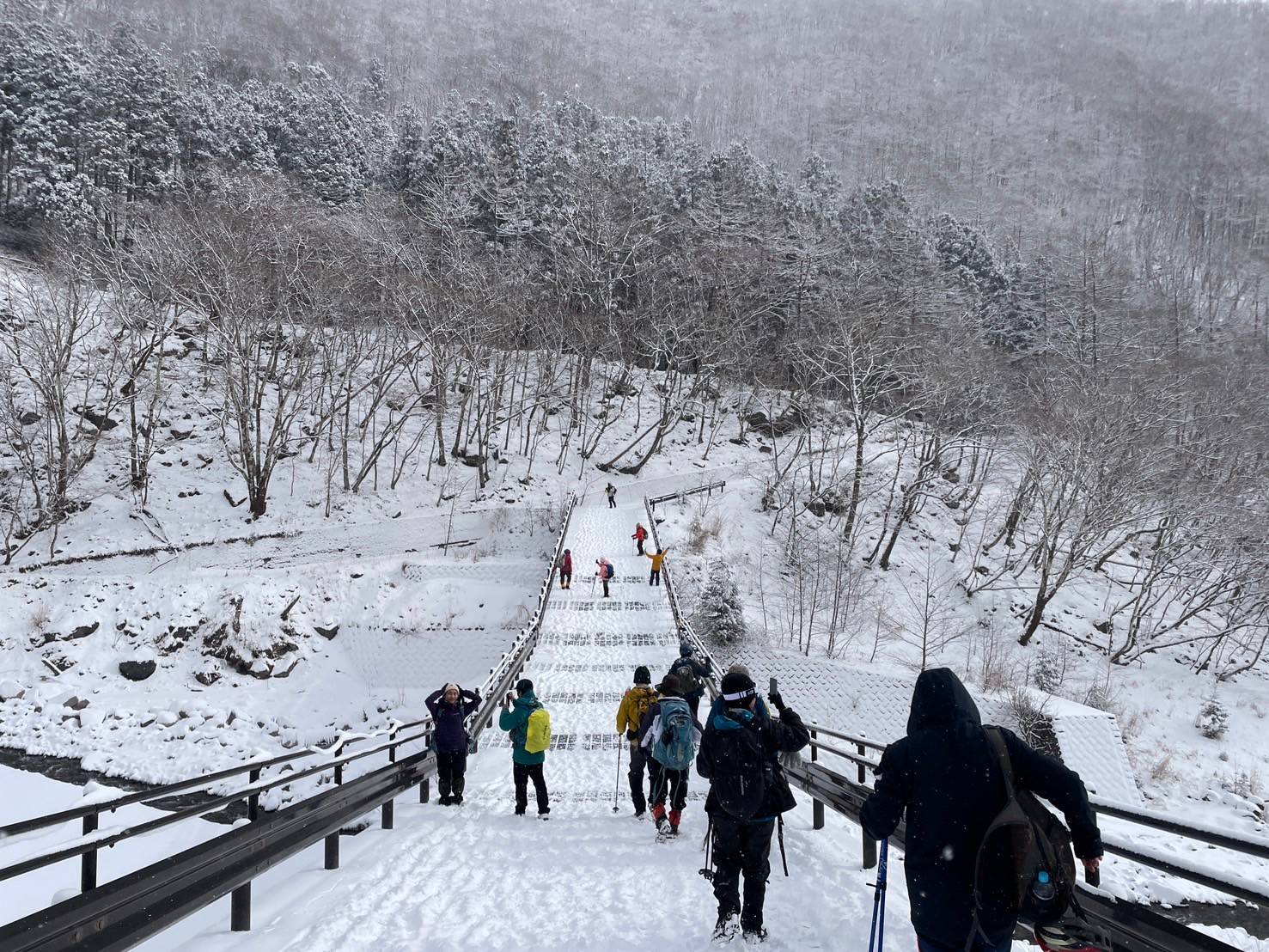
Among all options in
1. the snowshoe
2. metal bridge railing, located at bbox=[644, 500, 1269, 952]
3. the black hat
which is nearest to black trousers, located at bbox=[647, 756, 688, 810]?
the black hat

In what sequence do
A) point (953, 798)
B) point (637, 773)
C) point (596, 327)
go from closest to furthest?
1. point (953, 798)
2. point (637, 773)
3. point (596, 327)

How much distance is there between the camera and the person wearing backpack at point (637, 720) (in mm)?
7266

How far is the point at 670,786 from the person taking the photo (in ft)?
22.9

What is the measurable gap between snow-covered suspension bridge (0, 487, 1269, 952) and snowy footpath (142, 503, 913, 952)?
0.06 ft

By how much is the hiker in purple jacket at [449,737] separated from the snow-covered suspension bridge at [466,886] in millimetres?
276

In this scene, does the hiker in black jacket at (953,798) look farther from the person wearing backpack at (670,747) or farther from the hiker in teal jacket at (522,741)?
the hiker in teal jacket at (522,741)

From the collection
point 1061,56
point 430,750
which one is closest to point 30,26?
point 430,750

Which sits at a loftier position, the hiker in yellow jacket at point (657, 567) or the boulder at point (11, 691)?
the hiker in yellow jacket at point (657, 567)

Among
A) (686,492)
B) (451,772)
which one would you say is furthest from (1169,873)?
(686,492)

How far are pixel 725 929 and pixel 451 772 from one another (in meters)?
4.63

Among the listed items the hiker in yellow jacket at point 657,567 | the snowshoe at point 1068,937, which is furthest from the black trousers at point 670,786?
the hiker in yellow jacket at point 657,567

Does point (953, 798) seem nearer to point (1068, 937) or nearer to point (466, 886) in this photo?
point (1068, 937)

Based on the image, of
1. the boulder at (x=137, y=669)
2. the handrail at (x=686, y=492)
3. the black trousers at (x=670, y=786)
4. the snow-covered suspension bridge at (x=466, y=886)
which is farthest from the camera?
the handrail at (x=686, y=492)

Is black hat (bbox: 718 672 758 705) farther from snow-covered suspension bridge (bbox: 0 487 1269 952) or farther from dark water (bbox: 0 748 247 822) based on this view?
dark water (bbox: 0 748 247 822)
